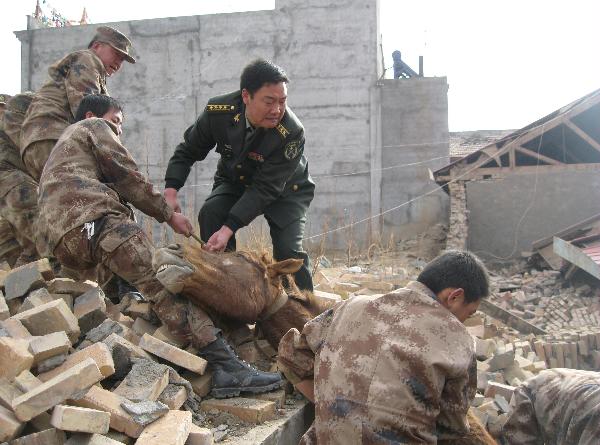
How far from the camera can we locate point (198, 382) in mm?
3133

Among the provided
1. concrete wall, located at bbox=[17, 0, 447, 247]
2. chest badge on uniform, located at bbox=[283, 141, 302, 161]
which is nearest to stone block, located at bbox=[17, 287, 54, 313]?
chest badge on uniform, located at bbox=[283, 141, 302, 161]

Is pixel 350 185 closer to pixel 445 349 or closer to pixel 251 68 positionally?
pixel 251 68

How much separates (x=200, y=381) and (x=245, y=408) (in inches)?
12.3

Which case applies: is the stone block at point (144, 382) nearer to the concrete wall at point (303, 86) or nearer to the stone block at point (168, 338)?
the stone block at point (168, 338)

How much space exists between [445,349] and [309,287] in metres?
2.04

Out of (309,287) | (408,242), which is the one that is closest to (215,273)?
(309,287)

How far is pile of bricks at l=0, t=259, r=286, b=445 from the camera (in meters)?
2.36

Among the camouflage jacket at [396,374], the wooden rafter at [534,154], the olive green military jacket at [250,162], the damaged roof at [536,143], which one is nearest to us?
the camouflage jacket at [396,374]

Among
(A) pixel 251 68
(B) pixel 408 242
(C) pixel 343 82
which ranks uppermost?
(C) pixel 343 82

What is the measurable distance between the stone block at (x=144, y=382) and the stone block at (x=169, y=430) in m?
0.16

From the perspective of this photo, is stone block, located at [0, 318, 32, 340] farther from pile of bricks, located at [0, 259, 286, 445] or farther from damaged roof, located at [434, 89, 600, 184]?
damaged roof, located at [434, 89, 600, 184]

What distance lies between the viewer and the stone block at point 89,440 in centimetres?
234

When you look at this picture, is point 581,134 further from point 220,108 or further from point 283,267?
point 283,267

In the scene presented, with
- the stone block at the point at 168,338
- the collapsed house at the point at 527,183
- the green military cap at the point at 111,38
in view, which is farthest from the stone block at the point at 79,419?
the collapsed house at the point at 527,183
